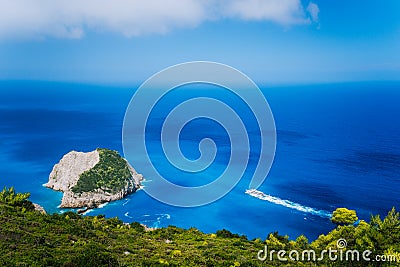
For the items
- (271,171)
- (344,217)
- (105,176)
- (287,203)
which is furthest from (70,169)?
(344,217)

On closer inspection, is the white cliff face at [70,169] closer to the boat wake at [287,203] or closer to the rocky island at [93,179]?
the rocky island at [93,179]

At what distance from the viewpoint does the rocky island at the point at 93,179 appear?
31484 mm

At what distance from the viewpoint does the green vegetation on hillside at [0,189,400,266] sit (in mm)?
8062

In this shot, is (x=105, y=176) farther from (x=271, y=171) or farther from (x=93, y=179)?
(x=271, y=171)

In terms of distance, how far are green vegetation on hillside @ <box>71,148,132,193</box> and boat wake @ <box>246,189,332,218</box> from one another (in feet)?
44.4

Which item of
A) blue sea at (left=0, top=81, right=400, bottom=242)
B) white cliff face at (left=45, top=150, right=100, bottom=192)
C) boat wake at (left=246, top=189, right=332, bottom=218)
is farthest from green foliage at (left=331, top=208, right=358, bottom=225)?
white cliff face at (left=45, top=150, right=100, bottom=192)

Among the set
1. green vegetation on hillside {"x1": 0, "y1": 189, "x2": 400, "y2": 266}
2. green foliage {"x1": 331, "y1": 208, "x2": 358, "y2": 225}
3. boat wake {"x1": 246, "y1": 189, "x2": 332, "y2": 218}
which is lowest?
green vegetation on hillside {"x1": 0, "y1": 189, "x2": 400, "y2": 266}

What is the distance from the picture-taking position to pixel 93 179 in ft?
109

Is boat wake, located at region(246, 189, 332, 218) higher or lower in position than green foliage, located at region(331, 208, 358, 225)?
higher

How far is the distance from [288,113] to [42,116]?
69.6m

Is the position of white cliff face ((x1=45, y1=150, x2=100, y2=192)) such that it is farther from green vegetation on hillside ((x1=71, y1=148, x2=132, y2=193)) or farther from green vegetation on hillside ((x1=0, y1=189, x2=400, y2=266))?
green vegetation on hillside ((x1=0, y1=189, x2=400, y2=266))

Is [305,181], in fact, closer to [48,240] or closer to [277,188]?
[277,188]

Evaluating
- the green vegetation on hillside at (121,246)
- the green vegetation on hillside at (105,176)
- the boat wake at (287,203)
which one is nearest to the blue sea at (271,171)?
the boat wake at (287,203)

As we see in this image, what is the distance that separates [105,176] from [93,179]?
1279mm
